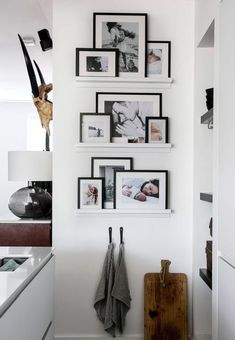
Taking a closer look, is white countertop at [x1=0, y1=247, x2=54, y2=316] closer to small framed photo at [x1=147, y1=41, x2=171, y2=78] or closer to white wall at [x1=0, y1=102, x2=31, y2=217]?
small framed photo at [x1=147, y1=41, x2=171, y2=78]

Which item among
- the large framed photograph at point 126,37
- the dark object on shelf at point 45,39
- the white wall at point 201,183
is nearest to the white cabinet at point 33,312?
the white wall at point 201,183

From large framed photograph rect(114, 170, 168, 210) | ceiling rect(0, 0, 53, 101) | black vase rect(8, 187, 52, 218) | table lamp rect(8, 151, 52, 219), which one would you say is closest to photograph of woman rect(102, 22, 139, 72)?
ceiling rect(0, 0, 53, 101)

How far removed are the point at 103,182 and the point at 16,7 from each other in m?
1.55

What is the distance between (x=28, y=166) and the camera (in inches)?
103

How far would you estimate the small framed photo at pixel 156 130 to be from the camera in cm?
253

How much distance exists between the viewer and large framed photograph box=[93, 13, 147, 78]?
2533 mm

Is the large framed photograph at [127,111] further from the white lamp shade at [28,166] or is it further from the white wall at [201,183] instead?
the white lamp shade at [28,166]

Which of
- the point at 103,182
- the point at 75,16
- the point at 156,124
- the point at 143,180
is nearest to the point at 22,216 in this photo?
the point at 103,182

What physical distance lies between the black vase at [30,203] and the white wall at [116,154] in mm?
196

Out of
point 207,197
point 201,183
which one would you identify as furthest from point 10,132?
point 207,197

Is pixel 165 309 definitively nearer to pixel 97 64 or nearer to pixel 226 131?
pixel 226 131

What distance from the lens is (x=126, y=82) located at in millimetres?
2535

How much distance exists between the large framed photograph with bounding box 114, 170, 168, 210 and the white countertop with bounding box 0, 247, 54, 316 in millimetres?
774

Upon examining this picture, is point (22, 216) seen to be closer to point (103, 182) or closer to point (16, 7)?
point (103, 182)
